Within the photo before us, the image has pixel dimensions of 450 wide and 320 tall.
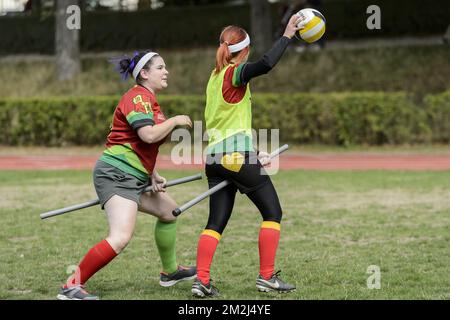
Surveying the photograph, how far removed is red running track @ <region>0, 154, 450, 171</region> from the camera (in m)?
15.6

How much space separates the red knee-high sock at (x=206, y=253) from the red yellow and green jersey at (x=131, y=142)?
0.61 m

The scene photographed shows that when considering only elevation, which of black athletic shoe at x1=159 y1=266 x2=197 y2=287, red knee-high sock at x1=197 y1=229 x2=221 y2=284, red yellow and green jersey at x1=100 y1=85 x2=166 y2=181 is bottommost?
black athletic shoe at x1=159 y1=266 x2=197 y2=287

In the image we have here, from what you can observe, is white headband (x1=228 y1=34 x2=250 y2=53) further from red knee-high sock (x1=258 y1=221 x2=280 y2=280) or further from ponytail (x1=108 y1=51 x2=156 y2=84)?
red knee-high sock (x1=258 y1=221 x2=280 y2=280)

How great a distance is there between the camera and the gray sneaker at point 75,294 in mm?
5715

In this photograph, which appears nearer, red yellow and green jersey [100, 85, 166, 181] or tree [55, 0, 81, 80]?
red yellow and green jersey [100, 85, 166, 181]

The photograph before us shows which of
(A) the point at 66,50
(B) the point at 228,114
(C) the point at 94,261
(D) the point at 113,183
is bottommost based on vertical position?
(C) the point at 94,261

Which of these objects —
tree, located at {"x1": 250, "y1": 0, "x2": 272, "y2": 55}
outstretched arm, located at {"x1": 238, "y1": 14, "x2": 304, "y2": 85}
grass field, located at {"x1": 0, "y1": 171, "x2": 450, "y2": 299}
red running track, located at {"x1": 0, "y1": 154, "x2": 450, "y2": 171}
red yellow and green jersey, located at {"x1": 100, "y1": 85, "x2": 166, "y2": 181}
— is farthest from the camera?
tree, located at {"x1": 250, "y1": 0, "x2": 272, "y2": 55}

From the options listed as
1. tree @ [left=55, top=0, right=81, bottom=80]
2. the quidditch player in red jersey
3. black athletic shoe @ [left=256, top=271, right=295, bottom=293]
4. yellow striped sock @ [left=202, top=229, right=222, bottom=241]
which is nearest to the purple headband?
the quidditch player in red jersey

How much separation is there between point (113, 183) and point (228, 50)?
1.21 metres

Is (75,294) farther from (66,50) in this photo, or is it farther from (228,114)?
(66,50)

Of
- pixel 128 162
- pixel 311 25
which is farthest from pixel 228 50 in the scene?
pixel 128 162

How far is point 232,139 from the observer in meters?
5.87

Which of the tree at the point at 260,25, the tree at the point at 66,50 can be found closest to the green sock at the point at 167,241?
the tree at the point at 260,25

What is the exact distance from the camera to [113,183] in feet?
18.9
